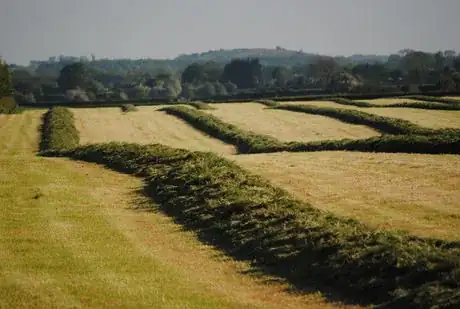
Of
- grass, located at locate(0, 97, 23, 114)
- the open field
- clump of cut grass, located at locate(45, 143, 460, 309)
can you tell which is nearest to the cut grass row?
clump of cut grass, located at locate(45, 143, 460, 309)

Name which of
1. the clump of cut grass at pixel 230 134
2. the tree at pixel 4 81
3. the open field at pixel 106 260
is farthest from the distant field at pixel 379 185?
the tree at pixel 4 81

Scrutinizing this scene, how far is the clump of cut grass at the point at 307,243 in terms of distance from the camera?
14891mm

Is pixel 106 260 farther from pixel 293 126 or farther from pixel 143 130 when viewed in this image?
pixel 143 130

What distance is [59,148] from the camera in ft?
169

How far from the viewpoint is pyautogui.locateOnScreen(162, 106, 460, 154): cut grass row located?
3681 cm

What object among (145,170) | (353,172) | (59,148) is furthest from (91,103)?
(353,172)

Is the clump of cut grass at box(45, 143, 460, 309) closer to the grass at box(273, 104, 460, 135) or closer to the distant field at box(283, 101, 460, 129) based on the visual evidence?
the grass at box(273, 104, 460, 135)

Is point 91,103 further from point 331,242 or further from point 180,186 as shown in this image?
point 331,242

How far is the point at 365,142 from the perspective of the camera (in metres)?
40.6

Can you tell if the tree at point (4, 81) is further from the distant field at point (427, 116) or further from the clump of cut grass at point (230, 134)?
the distant field at point (427, 116)

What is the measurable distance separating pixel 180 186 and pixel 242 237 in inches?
339

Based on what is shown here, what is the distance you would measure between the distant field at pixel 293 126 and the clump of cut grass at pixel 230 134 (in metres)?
1.74

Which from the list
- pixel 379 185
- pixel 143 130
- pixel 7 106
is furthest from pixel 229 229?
pixel 7 106

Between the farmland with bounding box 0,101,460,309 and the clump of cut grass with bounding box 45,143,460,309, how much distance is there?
5 centimetres
